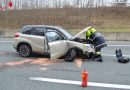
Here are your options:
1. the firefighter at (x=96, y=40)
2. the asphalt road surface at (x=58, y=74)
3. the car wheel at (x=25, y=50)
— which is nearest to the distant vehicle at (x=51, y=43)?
the car wheel at (x=25, y=50)

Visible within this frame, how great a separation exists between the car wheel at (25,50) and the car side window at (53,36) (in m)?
1.10

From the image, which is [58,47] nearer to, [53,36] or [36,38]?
[53,36]

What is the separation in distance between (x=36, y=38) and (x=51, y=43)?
4.11ft

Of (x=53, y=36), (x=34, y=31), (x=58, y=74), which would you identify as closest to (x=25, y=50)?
(x=34, y=31)

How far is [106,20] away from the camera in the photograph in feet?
109

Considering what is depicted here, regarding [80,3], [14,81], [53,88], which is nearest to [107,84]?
[53,88]

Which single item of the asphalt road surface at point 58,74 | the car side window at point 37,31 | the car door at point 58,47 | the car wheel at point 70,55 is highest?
the car side window at point 37,31

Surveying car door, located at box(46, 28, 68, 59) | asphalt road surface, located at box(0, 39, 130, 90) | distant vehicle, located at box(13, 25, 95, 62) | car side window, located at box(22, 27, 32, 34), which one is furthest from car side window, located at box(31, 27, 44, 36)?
asphalt road surface, located at box(0, 39, 130, 90)

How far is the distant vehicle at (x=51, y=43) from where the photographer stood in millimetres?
13555

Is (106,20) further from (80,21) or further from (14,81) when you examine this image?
(14,81)

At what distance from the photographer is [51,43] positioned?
13.6 meters

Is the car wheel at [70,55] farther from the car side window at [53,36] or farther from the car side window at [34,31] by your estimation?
the car side window at [34,31]

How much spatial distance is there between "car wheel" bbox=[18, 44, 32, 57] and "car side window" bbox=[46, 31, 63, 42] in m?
1.10

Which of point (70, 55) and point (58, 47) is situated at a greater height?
point (58, 47)
